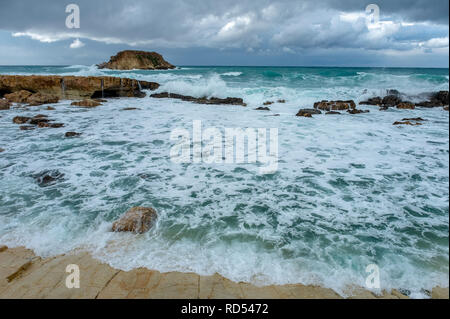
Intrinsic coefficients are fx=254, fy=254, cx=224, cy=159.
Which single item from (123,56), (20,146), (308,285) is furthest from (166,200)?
(123,56)

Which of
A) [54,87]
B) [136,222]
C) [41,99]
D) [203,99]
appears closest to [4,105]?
[41,99]

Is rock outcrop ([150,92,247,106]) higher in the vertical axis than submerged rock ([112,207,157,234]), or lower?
higher

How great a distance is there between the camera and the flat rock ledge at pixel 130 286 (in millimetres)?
2357

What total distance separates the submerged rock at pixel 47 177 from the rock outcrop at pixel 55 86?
13.6 meters

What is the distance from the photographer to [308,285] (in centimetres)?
256

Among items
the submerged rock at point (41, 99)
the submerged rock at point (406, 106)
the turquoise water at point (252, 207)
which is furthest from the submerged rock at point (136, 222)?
the submerged rock at point (406, 106)

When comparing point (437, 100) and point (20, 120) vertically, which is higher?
point (437, 100)

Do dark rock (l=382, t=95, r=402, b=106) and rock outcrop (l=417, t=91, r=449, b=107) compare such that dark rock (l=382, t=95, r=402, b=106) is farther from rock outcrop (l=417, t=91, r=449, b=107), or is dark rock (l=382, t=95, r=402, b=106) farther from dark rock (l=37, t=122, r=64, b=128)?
dark rock (l=37, t=122, r=64, b=128)

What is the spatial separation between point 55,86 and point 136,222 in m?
18.3

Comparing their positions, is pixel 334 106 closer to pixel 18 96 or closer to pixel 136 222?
pixel 136 222

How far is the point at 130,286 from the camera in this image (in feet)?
8.09

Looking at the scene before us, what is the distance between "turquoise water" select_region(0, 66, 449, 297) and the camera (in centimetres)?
285

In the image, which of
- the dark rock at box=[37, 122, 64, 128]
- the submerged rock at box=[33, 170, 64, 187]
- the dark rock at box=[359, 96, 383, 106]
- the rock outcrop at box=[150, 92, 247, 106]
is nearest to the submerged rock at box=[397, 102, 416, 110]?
the dark rock at box=[359, 96, 383, 106]

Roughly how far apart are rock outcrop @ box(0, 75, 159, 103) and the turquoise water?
1041cm
